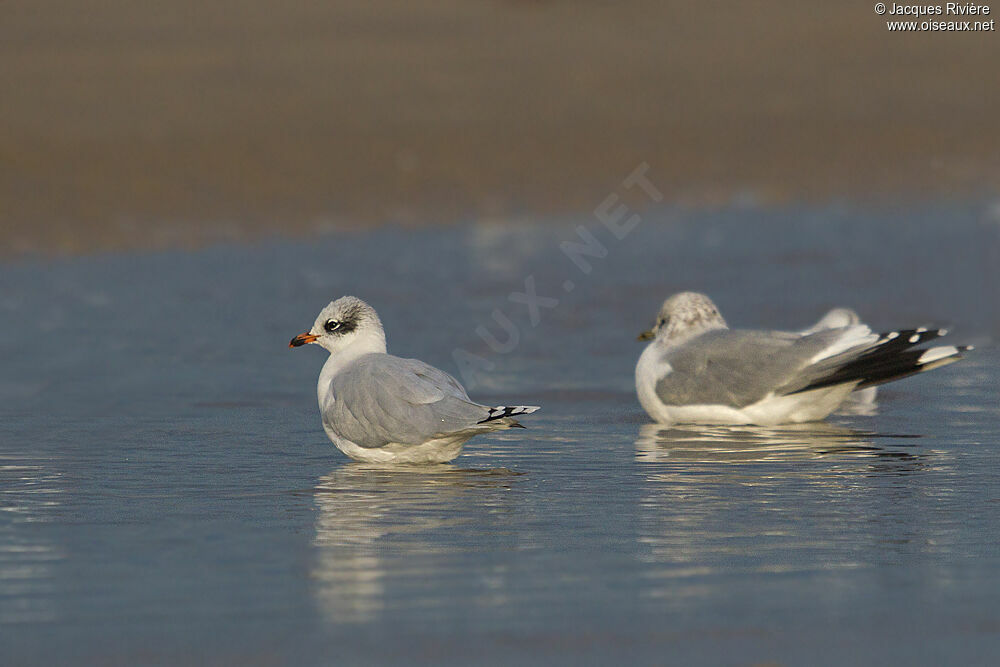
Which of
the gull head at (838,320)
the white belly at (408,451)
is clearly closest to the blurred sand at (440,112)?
the gull head at (838,320)

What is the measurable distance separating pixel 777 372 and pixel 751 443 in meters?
0.89

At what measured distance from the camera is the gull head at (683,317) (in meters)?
9.80

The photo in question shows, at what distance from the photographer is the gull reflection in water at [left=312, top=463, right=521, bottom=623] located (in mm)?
5129

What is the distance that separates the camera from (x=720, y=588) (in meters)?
5.11

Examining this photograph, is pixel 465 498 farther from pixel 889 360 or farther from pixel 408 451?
pixel 889 360

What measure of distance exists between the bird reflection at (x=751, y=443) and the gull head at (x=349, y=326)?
1358mm

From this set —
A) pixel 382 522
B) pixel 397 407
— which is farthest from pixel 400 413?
pixel 382 522

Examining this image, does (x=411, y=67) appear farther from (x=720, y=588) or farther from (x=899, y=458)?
(x=720, y=588)

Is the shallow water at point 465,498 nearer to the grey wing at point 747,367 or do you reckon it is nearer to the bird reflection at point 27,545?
the bird reflection at point 27,545

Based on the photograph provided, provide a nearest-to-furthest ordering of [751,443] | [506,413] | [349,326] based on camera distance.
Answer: [506,413], [751,443], [349,326]

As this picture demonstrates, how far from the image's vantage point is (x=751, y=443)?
8.27m

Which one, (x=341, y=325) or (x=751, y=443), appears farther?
(x=341, y=325)

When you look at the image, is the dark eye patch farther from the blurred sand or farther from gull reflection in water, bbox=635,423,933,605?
the blurred sand

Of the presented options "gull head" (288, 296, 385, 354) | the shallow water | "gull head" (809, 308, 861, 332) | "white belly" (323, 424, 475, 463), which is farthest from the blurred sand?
"white belly" (323, 424, 475, 463)
